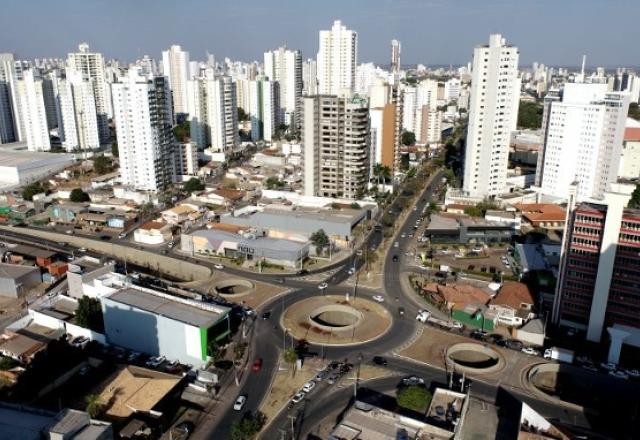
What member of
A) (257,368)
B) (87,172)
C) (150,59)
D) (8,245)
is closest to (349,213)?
(257,368)

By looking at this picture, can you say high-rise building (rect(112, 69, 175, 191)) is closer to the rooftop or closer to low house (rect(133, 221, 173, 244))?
low house (rect(133, 221, 173, 244))

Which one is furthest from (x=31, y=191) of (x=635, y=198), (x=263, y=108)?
(x=635, y=198)

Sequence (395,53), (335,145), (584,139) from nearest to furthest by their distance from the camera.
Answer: (584,139) < (335,145) < (395,53)

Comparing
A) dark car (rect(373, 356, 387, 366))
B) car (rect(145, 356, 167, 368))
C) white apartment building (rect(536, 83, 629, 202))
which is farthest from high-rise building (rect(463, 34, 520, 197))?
car (rect(145, 356, 167, 368))

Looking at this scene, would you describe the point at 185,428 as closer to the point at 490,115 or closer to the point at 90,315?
the point at 90,315

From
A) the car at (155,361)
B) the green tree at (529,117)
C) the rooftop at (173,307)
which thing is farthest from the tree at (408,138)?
the car at (155,361)
